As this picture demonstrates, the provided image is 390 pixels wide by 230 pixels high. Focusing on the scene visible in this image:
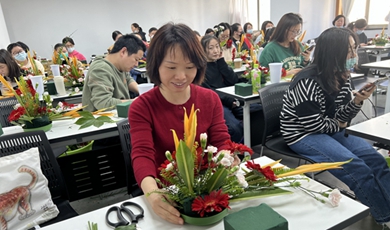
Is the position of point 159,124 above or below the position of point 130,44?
below

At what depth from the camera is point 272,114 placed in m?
1.99

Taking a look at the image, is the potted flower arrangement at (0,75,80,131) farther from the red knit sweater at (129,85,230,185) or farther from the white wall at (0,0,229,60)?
the white wall at (0,0,229,60)

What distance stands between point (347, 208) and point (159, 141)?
2.39ft

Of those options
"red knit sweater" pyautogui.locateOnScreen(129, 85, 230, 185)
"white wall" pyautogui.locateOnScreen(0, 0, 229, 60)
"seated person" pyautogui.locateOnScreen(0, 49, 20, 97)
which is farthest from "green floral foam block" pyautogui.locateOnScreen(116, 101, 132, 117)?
"white wall" pyautogui.locateOnScreen(0, 0, 229, 60)

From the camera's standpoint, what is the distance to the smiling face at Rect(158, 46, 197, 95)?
1043mm

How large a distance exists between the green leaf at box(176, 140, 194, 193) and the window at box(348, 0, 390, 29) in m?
8.47

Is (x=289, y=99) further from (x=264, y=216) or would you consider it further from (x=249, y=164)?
(x=264, y=216)

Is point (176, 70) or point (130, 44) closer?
point (176, 70)

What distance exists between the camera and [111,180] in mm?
1924

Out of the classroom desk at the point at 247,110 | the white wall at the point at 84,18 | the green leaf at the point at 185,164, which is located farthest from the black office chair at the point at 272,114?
the white wall at the point at 84,18

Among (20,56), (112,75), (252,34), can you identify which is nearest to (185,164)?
(112,75)

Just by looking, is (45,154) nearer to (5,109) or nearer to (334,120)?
(5,109)

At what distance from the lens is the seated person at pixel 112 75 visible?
85.3 inches

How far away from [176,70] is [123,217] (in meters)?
0.54
